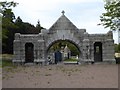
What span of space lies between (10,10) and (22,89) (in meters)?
23.3

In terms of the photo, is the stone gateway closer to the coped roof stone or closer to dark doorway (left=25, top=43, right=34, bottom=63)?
the coped roof stone

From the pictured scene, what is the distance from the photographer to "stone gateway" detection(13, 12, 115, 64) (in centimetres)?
4288

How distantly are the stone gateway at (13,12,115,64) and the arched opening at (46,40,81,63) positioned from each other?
907mm

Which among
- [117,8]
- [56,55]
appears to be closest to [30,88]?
[117,8]

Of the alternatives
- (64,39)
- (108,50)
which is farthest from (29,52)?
(108,50)

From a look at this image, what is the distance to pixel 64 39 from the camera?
43.6 meters

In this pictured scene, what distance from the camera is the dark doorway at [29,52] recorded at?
45366mm

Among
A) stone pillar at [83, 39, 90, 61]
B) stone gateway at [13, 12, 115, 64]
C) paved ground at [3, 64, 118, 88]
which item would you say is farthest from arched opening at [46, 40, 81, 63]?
paved ground at [3, 64, 118, 88]

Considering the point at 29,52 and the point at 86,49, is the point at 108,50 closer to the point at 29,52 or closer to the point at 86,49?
the point at 86,49

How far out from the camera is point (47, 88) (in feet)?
43.1

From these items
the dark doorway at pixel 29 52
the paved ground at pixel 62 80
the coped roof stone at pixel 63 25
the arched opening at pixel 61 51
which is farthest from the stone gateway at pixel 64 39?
the paved ground at pixel 62 80

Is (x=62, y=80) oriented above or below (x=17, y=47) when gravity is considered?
below

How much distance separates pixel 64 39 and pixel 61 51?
81.4ft

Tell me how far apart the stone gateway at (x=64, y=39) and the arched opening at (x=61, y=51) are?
2.98 feet
